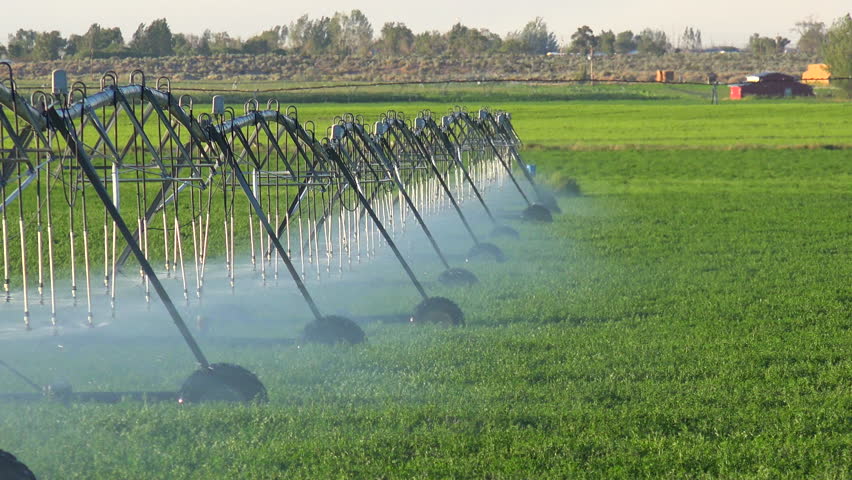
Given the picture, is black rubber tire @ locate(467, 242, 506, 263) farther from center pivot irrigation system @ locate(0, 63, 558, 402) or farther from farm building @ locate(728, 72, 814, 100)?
farm building @ locate(728, 72, 814, 100)

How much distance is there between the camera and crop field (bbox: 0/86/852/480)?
27.1 feet

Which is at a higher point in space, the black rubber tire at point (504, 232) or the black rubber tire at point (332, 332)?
the black rubber tire at point (332, 332)

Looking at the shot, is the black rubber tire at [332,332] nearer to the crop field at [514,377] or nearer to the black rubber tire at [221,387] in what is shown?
the crop field at [514,377]

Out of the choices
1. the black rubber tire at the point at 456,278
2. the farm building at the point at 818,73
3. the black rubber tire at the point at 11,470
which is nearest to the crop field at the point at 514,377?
the black rubber tire at the point at 456,278

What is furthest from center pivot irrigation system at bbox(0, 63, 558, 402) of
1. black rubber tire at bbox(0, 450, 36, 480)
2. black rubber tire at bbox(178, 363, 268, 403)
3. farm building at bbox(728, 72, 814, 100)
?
farm building at bbox(728, 72, 814, 100)

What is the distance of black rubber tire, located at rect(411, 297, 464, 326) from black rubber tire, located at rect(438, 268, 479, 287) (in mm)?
2982

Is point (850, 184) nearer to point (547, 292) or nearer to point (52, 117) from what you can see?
point (547, 292)

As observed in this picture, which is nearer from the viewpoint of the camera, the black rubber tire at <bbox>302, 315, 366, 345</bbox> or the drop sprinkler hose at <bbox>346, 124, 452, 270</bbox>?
the black rubber tire at <bbox>302, 315, 366, 345</bbox>

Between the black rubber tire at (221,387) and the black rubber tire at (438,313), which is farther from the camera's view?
the black rubber tire at (438,313)

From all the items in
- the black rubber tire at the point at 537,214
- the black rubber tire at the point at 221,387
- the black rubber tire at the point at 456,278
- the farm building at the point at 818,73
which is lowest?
the black rubber tire at the point at 537,214

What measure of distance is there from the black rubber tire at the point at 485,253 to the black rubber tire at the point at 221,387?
9.85m

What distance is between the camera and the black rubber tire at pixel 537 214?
25672mm

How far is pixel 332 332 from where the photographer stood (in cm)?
1192

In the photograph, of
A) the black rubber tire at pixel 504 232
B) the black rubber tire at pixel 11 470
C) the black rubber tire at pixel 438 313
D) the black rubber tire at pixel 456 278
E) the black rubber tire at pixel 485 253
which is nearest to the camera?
the black rubber tire at pixel 11 470
